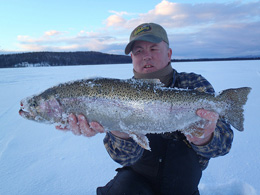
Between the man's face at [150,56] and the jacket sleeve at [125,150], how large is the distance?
4.01ft

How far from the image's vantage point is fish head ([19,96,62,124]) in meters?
2.53

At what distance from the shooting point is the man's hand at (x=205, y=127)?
2.30 meters

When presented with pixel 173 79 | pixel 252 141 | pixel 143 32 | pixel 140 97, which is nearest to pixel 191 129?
pixel 140 97

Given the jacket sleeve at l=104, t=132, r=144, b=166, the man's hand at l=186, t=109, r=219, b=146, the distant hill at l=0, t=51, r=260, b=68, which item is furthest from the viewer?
the distant hill at l=0, t=51, r=260, b=68

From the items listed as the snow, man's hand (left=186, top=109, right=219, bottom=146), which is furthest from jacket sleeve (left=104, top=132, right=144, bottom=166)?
the snow

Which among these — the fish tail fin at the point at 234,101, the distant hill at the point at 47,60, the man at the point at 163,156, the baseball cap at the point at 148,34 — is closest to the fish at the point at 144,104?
the fish tail fin at the point at 234,101

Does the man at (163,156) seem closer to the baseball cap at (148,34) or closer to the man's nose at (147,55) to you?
the baseball cap at (148,34)

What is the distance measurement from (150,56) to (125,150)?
158 cm

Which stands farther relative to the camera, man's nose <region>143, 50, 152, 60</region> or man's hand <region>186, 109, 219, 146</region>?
man's nose <region>143, 50, 152, 60</region>

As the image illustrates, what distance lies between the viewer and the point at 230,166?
11.9 feet

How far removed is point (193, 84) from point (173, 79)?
34cm

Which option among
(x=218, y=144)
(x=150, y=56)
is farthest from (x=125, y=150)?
(x=150, y=56)

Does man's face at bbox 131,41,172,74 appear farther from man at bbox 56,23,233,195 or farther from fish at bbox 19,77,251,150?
fish at bbox 19,77,251,150

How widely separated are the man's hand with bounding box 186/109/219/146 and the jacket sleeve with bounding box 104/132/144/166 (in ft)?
2.52
